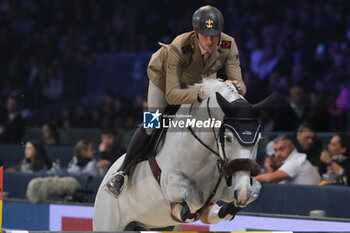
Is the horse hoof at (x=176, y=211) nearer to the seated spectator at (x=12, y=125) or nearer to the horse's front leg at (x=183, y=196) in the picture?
the horse's front leg at (x=183, y=196)

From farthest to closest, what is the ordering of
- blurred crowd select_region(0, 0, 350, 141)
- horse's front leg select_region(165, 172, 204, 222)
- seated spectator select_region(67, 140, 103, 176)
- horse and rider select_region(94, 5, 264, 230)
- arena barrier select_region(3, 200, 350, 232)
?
blurred crowd select_region(0, 0, 350, 141), seated spectator select_region(67, 140, 103, 176), arena barrier select_region(3, 200, 350, 232), horse's front leg select_region(165, 172, 204, 222), horse and rider select_region(94, 5, 264, 230)

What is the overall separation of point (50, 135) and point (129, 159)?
4.99 m

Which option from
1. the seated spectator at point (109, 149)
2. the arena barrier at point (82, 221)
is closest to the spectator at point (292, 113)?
the seated spectator at point (109, 149)

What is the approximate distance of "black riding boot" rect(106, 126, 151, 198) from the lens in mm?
6387

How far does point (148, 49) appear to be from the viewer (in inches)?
566

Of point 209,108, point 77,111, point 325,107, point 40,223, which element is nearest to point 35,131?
point 77,111

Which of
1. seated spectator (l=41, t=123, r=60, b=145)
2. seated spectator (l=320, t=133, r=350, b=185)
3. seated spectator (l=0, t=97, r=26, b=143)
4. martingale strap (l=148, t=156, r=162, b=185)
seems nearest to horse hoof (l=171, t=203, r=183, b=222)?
martingale strap (l=148, t=156, r=162, b=185)

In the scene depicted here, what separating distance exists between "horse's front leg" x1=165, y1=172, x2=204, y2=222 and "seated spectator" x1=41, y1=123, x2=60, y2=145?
18.2 ft

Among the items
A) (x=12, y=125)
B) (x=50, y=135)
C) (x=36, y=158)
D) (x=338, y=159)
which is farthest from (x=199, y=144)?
(x=12, y=125)

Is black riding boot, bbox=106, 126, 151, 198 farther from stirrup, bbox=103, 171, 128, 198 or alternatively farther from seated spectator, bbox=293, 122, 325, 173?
seated spectator, bbox=293, 122, 325, 173

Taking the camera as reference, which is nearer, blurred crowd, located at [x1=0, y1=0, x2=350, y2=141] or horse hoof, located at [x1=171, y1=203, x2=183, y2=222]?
horse hoof, located at [x1=171, y1=203, x2=183, y2=222]

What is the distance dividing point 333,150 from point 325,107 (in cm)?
200

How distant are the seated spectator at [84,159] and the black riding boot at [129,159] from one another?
A: 3024 millimetres

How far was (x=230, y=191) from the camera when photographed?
5.65 meters
